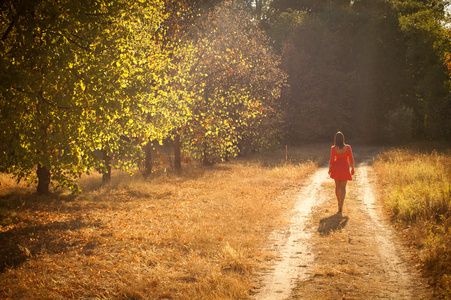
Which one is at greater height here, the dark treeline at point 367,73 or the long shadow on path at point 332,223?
the dark treeline at point 367,73

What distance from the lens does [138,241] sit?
340 inches

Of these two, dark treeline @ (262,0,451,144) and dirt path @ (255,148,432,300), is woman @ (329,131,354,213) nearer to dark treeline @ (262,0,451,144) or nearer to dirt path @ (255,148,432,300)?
dirt path @ (255,148,432,300)

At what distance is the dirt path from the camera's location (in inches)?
230

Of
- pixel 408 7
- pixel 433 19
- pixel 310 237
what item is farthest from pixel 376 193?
pixel 408 7

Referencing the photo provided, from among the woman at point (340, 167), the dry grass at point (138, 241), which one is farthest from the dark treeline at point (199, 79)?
the woman at point (340, 167)

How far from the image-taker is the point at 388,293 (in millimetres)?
5684

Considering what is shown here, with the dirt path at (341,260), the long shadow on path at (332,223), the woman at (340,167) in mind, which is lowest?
the dirt path at (341,260)

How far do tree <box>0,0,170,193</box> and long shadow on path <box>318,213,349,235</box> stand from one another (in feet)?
20.1

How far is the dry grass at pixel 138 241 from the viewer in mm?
6129

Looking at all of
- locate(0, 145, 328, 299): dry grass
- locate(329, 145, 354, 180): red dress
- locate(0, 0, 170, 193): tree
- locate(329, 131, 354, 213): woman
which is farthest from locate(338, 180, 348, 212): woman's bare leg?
locate(0, 0, 170, 193): tree

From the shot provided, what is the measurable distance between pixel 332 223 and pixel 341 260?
110 inches

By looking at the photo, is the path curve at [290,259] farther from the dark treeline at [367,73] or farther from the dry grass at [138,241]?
the dark treeline at [367,73]

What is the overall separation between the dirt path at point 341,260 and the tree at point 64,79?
218 inches

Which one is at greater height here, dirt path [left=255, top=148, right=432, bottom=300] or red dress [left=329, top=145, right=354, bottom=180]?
red dress [left=329, top=145, right=354, bottom=180]
